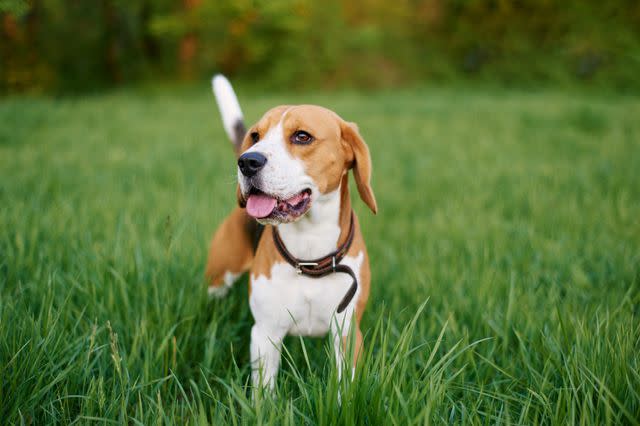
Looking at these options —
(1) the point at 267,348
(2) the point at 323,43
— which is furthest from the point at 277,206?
(2) the point at 323,43

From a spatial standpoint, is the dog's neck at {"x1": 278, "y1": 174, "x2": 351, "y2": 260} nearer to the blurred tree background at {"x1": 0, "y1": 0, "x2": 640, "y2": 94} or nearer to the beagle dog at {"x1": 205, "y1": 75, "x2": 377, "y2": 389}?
the beagle dog at {"x1": 205, "y1": 75, "x2": 377, "y2": 389}

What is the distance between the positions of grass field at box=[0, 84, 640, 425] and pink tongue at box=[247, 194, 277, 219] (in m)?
0.65

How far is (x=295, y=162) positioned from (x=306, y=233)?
0.37 meters

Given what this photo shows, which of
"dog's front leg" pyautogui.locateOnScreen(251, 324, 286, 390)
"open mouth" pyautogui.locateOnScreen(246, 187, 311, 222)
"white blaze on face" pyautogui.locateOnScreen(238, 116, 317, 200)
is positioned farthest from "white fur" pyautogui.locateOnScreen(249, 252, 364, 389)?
"white blaze on face" pyautogui.locateOnScreen(238, 116, 317, 200)

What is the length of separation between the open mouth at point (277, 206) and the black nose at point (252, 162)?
110 millimetres

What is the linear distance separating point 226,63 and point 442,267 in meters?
17.1

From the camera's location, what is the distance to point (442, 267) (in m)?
3.25

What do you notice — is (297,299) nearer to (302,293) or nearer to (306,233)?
(302,293)

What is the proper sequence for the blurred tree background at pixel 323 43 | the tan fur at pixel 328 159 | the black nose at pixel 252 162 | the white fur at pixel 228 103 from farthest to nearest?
the blurred tree background at pixel 323 43 < the white fur at pixel 228 103 < the tan fur at pixel 328 159 < the black nose at pixel 252 162

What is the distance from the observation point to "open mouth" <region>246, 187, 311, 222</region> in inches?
77.9

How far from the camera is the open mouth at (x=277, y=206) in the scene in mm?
1979

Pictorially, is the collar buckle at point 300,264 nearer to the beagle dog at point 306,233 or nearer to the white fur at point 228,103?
the beagle dog at point 306,233

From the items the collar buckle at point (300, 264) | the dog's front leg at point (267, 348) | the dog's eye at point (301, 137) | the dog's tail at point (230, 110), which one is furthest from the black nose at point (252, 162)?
the dog's tail at point (230, 110)

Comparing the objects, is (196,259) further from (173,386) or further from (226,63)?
(226,63)
